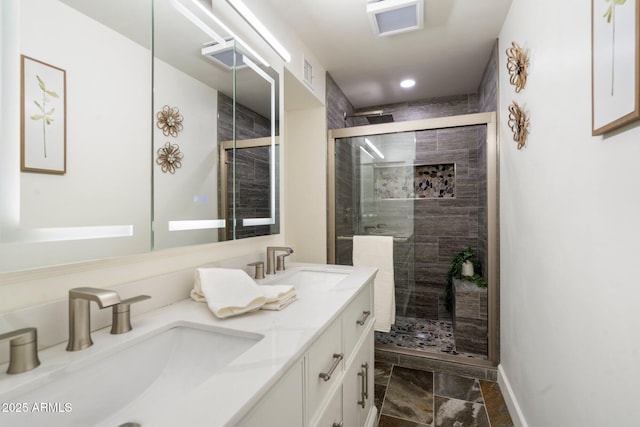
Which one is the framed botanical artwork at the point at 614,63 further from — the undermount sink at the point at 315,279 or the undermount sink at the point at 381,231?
the undermount sink at the point at 381,231

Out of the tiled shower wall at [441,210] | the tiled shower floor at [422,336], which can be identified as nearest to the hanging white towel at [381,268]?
the tiled shower floor at [422,336]

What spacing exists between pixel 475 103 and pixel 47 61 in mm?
3297

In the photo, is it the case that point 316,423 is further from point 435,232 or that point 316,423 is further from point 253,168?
point 435,232

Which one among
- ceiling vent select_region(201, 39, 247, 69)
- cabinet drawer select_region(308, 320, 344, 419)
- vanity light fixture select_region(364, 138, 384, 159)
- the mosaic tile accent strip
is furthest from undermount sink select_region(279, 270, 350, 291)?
vanity light fixture select_region(364, 138, 384, 159)

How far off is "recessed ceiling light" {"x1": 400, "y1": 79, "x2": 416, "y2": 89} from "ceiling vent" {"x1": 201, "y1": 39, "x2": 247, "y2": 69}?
1845 millimetres

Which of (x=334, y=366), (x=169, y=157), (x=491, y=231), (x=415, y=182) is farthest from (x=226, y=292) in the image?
(x=415, y=182)

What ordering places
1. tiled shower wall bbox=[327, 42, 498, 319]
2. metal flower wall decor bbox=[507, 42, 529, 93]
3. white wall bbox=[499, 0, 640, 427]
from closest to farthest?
white wall bbox=[499, 0, 640, 427] < metal flower wall decor bbox=[507, 42, 529, 93] < tiled shower wall bbox=[327, 42, 498, 319]

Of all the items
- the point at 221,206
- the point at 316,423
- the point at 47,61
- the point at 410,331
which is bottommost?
the point at 410,331

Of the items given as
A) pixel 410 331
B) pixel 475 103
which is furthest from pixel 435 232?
pixel 475 103

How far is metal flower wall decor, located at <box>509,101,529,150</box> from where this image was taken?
1.49m

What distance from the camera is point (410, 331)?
2.66m

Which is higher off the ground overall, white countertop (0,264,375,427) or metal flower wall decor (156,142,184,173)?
metal flower wall decor (156,142,184,173)

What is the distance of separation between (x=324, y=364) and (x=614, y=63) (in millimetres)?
1104

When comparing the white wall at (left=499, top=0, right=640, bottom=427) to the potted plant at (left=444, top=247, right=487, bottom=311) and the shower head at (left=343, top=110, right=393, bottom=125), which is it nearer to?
the potted plant at (left=444, top=247, right=487, bottom=311)
